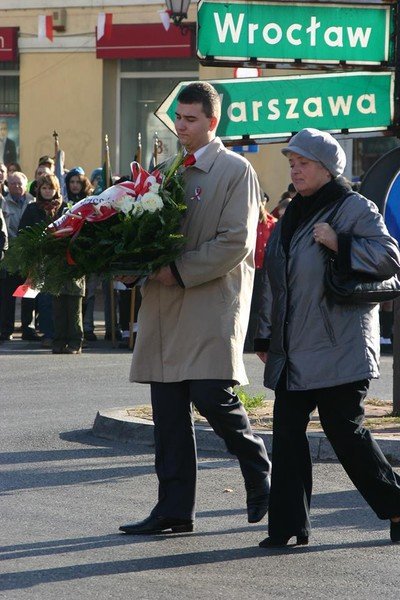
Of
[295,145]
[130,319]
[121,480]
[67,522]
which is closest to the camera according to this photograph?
[295,145]

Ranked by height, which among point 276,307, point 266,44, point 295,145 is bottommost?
point 276,307

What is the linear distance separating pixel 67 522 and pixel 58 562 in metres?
0.85

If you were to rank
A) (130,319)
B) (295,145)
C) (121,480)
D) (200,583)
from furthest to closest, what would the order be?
(130,319), (121,480), (295,145), (200,583)

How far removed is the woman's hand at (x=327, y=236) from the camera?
629 cm

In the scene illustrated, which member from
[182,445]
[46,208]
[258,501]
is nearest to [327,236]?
[182,445]

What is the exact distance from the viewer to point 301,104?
9.71 m

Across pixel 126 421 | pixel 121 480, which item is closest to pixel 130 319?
pixel 126 421

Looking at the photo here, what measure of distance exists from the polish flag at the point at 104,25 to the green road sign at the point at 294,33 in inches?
615

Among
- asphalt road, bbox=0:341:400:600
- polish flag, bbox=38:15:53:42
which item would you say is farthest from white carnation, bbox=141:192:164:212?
polish flag, bbox=38:15:53:42

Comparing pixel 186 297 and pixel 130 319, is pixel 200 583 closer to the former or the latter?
pixel 186 297

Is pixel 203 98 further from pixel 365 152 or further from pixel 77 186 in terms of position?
pixel 365 152

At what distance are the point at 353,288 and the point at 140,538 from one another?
155cm

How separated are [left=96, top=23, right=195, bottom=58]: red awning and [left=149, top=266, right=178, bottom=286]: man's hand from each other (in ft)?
60.3

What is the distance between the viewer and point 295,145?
6.42 meters
